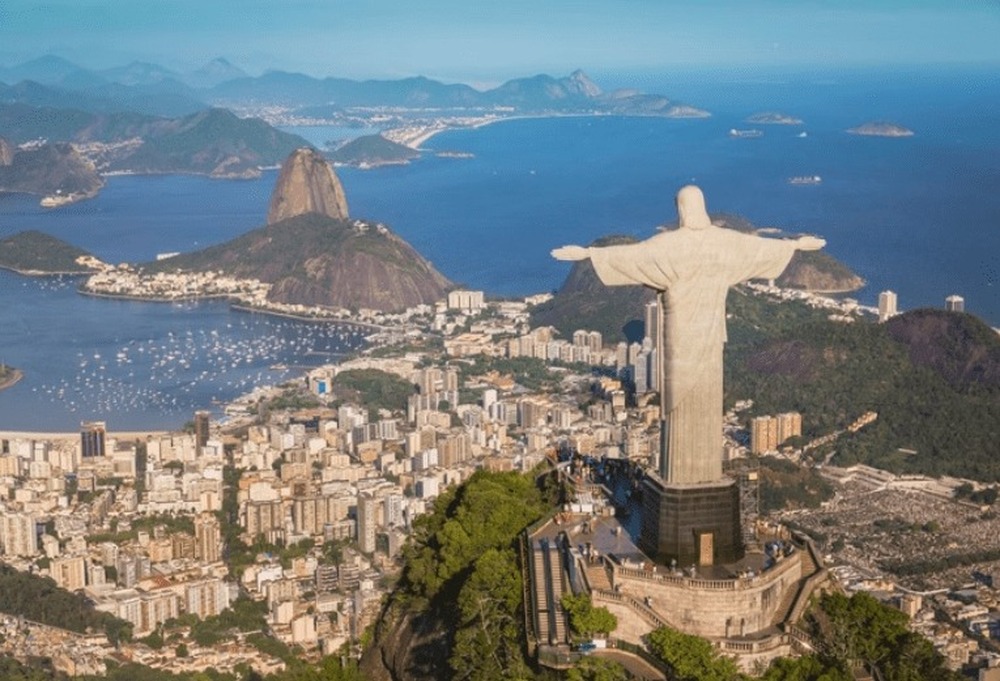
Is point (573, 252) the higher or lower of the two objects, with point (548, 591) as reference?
higher

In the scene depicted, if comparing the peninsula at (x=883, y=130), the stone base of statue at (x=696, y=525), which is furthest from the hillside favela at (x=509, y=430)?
the peninsula at (x=883, y=130)

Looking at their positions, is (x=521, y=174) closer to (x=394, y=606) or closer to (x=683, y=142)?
(x=683, y=142)

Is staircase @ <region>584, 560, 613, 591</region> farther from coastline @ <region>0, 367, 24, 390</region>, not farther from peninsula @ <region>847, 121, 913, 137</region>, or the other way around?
peninsula @ <region>847, 121, 913, 137</region>

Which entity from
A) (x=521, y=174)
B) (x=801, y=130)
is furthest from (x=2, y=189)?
(x=801, y=130)

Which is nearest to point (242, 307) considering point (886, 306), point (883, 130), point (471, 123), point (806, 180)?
point (886, 306)

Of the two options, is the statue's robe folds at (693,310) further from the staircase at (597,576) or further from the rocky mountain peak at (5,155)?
the rocky mountain peak at (5,155)

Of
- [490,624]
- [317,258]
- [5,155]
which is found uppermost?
[5,155]

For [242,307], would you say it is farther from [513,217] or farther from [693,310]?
[693,310]
